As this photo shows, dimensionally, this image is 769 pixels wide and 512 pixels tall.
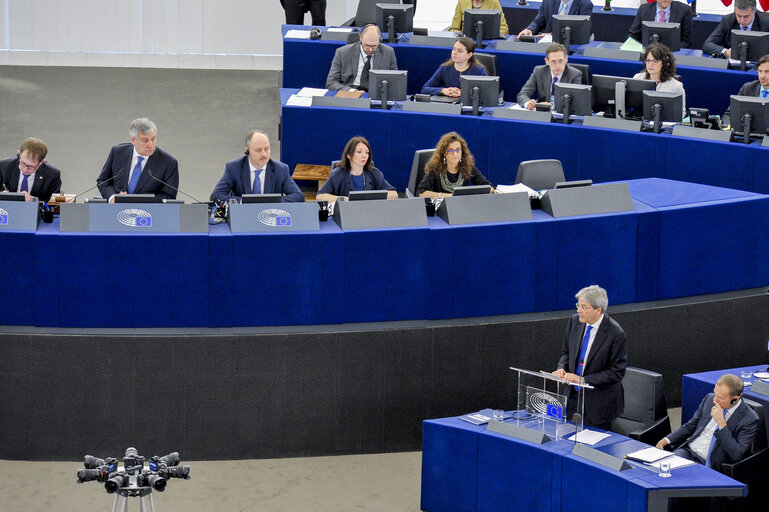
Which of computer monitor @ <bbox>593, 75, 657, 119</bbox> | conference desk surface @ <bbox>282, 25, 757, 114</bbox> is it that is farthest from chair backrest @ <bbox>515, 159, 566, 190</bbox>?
conference desk surface @ <bbox>282, 25, 757, 114</bbox>

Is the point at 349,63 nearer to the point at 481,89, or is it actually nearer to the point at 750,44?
the point at 481,89

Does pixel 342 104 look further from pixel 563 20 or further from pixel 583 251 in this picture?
pixel 583 251

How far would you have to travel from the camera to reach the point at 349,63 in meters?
11.0

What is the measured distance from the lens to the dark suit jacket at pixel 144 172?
7.95 meters

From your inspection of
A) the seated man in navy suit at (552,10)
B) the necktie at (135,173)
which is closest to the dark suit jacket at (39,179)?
the necktie at (135,173)

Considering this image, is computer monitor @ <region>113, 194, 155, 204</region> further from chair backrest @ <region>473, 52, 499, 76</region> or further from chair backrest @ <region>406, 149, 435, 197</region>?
chair backrest @ <region>473, 52, 499, 76</region>

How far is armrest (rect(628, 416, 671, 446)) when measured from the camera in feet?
22.3

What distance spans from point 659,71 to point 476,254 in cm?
352

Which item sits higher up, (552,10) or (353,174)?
(552,10)

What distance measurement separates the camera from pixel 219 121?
43.4 ft

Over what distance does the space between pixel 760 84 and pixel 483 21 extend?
2753mm

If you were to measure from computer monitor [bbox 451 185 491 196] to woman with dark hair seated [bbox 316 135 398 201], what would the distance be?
1.02 meters

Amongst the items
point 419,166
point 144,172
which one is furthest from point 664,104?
point 144,172

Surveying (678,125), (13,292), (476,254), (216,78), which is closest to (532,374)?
(476,254)
